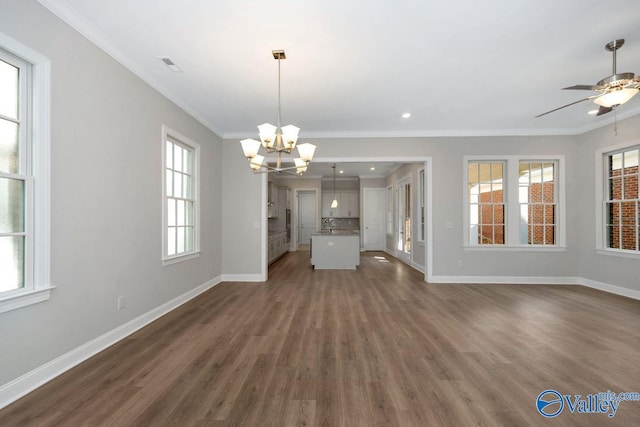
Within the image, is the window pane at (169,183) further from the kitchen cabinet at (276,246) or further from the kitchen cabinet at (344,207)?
the kitchen cabinet at (344,207)

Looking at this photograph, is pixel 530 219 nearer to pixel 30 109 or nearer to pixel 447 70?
pixel 447 70

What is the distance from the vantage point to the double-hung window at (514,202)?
5.46 meters

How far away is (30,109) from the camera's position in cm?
209

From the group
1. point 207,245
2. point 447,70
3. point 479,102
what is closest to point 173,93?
point 207,245

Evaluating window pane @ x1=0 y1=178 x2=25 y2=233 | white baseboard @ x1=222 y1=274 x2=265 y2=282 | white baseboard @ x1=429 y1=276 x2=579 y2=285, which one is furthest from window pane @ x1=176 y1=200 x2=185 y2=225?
white baseboard @ x1=429 y1=276 x2=579 y2=285

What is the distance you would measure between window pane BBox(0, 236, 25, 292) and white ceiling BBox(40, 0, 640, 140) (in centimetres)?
180

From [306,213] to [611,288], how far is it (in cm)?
860

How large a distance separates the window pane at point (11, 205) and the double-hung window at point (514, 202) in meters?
6.01

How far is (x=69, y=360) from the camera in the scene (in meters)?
2.33

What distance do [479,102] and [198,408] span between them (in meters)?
4.82

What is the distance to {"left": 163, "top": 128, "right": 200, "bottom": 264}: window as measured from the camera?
3822mm

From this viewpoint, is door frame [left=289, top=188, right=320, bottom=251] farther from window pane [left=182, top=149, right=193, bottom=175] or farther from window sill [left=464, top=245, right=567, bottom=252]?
window pane [left=182, top=149, right=193, bottom=175]

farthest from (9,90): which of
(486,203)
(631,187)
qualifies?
(631,187)

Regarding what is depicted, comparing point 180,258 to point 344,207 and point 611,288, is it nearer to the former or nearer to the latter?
point 611,288
